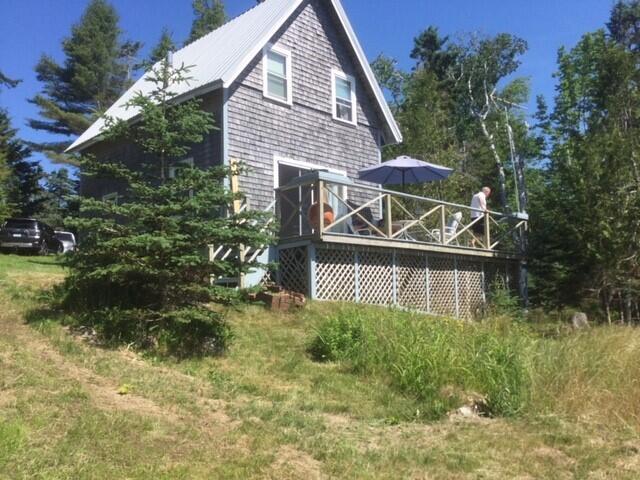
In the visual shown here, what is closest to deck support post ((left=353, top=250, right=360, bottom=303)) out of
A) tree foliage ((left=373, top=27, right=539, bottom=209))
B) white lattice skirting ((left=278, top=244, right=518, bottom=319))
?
white lattice skirting ((left=278, top=244, right=518, bottom=319))

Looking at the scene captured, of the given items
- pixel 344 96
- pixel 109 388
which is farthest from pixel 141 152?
pixel 109 388

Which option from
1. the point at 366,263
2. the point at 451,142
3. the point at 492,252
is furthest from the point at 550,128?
the point at 366,263

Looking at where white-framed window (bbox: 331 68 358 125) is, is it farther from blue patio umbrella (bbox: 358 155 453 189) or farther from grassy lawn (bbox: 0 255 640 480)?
grassy lawn (bbox: 0 255 640 480)

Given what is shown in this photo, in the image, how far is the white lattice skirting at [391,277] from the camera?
1206 cm

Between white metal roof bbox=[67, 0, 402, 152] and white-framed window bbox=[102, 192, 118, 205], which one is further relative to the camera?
white metal roof bbox=[67, 0, 402, 152]

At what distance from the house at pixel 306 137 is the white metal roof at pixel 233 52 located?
0.04 m

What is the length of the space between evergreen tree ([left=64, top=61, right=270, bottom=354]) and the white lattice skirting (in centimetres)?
296

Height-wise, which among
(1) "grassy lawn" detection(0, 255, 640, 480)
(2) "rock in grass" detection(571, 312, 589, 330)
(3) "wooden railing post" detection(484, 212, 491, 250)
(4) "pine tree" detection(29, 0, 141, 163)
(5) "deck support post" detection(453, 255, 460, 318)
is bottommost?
(1) "grassy lawn" detection(0, 255, 640, 480)

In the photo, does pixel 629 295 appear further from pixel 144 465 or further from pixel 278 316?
pixel 144 465

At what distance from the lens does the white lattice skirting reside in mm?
12062

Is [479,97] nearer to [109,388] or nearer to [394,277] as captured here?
[394,277]

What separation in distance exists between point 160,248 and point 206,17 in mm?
34781

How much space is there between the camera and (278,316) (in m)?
10.5

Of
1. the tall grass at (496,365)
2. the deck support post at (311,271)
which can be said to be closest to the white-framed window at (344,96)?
the deck support post at (311,271)
